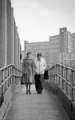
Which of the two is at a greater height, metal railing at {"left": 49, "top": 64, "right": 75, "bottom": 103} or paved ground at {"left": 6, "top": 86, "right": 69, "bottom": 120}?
metal railing at {"left": 49, "top": 64, "right": 75, "bottom": 103}

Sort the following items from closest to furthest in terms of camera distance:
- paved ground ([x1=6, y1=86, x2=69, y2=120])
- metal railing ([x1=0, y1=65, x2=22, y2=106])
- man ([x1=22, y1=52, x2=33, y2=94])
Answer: paved ground ([x1=6, y1=86, x2=69, y2=120]) < metal railing ([x1=0, y1=65, x2=22, y2=106]) < man ([x1=22, y1=52, x2=33, y2=94])

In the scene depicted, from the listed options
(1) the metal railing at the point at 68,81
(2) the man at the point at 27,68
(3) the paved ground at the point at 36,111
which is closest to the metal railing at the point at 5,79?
(3) the paved ground at the point at 36,111

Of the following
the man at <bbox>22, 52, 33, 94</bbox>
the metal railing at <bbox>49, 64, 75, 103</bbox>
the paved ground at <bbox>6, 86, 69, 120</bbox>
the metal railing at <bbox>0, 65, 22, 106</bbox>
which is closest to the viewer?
the metal railing at <bbox>49, 64, 75, 103</bbox>

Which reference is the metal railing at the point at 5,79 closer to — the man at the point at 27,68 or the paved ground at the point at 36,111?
the paved ground at the point at 36,111

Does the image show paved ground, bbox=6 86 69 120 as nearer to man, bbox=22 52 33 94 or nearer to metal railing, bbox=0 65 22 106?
metal railing, bbox=0 65 22 106

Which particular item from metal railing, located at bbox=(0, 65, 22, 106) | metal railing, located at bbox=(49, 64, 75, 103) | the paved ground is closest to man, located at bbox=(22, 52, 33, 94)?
metal railing, located at bbox=(0, 65, 22, 106)

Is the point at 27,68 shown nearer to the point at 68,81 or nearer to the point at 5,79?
the point at 5,79

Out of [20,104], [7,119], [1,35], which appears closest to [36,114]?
[7,119]

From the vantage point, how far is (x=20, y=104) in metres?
6.52

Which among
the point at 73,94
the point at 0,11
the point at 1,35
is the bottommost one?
the point at 73,94

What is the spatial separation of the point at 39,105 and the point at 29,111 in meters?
0.75

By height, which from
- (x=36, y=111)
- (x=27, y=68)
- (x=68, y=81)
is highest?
(x=27, y=68)

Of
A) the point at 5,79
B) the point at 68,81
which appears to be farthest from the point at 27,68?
the point at 68,81

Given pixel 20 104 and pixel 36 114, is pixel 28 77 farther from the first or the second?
pixel 36 114
